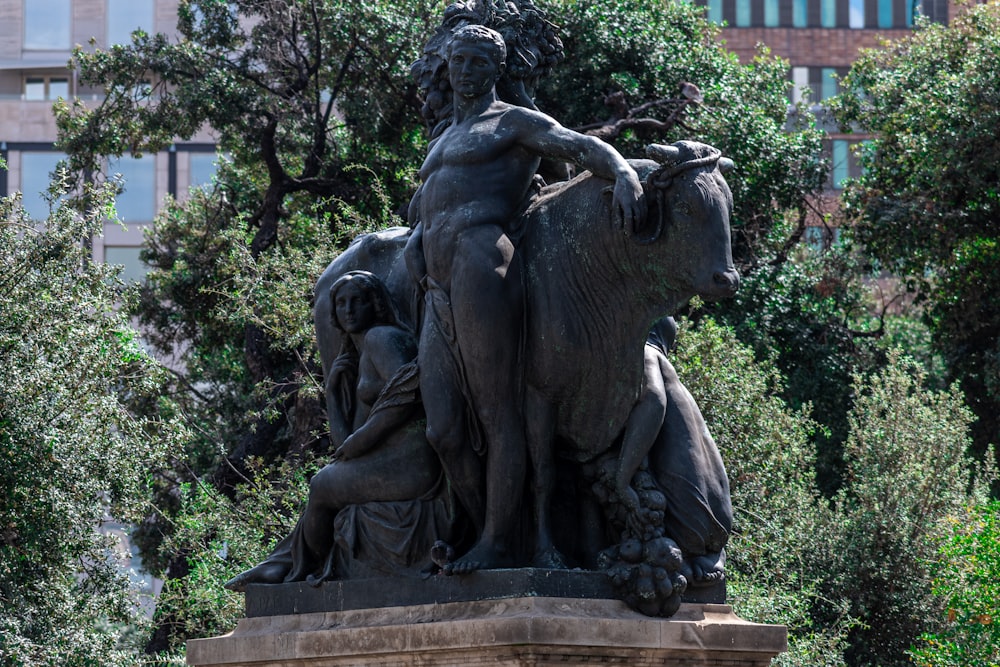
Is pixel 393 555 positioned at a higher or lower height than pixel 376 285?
lower

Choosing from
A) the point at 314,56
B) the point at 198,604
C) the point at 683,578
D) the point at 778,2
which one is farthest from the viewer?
the point at 778,2

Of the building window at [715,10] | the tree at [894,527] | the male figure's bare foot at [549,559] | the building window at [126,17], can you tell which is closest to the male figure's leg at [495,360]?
the male figure's bare foot at [549,559]

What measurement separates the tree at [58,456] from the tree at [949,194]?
35.4 feet

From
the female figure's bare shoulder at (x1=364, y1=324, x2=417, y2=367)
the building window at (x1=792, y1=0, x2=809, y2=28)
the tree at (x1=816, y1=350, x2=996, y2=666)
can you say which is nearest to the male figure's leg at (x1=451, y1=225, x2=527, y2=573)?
the female figure's bare shoulder at (x1=364, y1=324, x2=417, y2=367)

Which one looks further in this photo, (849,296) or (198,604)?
(849,296)

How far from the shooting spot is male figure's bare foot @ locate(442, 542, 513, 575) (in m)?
7.16

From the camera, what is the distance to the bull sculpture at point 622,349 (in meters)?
7.21

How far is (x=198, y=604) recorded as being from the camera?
55.6 feet

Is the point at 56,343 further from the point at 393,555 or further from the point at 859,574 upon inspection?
the point at 393,555

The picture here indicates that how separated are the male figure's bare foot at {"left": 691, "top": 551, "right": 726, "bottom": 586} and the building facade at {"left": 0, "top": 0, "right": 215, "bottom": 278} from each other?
132ft

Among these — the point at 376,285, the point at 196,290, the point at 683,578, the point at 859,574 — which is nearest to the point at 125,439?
the point at 196,290

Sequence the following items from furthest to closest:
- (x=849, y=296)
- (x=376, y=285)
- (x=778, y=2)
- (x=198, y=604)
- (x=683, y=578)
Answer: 1. (x=778, y=2)
2. (x=849, y=296)
3. (x=198, y=604)
4. (x=376, y=285)
5. (x=683, y=578)

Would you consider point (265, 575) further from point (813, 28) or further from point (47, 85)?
point (813, 28)

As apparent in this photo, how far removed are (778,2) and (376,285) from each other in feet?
161
